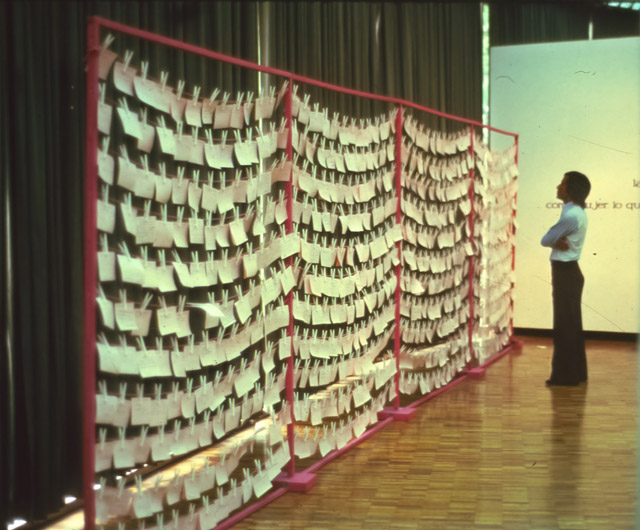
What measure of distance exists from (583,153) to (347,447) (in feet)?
13.9

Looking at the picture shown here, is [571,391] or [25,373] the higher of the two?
[25,373]

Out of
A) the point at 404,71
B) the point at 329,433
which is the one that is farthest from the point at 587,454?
the point at 404,71

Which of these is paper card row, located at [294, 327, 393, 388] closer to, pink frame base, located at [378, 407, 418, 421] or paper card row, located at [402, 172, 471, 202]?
pink frame base, located at [378, 407, 418, 421]

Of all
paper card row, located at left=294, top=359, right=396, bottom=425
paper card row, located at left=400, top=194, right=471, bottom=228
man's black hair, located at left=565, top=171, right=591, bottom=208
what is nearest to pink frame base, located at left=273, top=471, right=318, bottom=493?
paper card row, located at left=294, top=359, right=396, bottom=425

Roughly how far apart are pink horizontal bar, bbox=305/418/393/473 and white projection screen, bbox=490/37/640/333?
10.9 feet

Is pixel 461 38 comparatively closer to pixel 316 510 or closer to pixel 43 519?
pixel 316 510

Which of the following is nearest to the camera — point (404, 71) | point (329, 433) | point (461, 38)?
point (329, 433)

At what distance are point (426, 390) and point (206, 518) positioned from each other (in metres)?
2.22

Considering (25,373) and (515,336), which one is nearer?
(25,373)

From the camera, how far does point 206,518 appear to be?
2607mm

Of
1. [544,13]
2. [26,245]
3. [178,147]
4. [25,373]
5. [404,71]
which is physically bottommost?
[25,373]

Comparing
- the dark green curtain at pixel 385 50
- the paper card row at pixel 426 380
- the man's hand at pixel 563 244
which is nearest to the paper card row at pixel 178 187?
the dark green curtain at pixel 385 50

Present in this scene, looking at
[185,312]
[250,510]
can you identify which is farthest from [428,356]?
[185,312]

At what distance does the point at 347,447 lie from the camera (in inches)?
146
